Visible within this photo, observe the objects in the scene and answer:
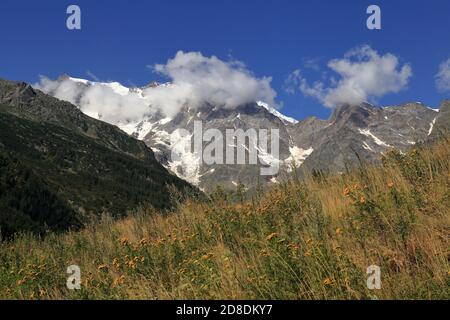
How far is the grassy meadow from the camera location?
456 centimetres

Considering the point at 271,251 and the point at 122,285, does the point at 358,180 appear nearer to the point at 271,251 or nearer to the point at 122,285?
the point at 271,251

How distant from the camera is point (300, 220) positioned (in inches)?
268

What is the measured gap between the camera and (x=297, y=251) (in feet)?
16.8

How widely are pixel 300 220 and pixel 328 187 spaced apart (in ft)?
8.60

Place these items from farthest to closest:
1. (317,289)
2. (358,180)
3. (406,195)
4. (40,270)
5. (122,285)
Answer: (358,180), (40,270), (406,195), (122,285), (317,289)

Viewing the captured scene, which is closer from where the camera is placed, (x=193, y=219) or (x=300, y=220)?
(x=300, y=220)

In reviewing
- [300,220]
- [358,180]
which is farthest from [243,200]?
[300,220]

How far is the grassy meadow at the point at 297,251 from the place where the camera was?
15.0 ft

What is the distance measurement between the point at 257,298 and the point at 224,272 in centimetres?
61

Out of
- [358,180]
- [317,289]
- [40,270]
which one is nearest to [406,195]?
[358,180]
